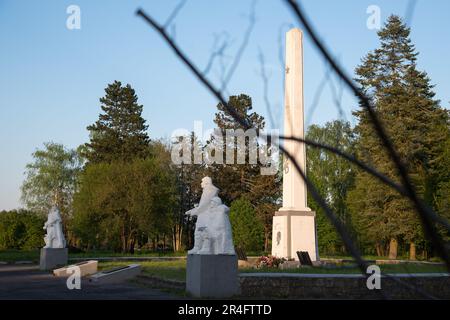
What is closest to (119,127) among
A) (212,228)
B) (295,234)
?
(295,234)

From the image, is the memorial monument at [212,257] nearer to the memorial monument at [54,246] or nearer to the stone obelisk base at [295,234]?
the stone obelisk base at [295,234]

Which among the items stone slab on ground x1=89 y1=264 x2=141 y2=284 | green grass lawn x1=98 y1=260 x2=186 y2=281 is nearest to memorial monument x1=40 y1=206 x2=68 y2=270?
green grass lawn x1=98 y1=260 x2=186 y2=281

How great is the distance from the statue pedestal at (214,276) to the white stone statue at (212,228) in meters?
0.23

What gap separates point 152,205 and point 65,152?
2084 centimetres

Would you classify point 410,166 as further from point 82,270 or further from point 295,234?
point 82,270

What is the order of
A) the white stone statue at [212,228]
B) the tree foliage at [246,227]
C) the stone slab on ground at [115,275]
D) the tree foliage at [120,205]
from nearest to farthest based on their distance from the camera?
the white stone statue at [212,228]
the stone slab on ground at [115,275]
the tree foliage at [120,205]
the tree foliage at [246,227]

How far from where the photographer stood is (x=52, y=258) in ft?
75.9

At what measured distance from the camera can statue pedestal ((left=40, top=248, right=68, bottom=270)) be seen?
22844 mm

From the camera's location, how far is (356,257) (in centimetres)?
125

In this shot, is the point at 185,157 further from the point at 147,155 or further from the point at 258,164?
the point at 258,164

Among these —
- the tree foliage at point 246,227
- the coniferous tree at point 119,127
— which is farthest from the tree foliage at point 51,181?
the tree foliage at point 246,227

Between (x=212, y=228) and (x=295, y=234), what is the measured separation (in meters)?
9.39

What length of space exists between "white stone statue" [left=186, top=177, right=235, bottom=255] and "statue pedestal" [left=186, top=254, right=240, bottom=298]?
0.23 m

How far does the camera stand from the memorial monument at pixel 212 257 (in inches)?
473
